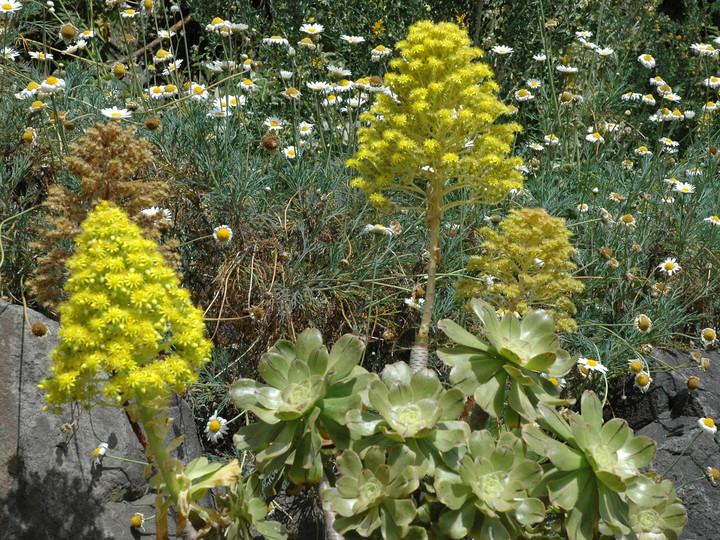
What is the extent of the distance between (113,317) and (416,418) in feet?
2.56

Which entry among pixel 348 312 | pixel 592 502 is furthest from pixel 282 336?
pixel 592 502

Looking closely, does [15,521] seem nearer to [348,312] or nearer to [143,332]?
[143,332]

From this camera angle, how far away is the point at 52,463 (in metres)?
2.32

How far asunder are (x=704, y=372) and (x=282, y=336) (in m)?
1.92

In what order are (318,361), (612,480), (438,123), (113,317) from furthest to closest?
(438,123) < (318,361) < (612,480) < (113,317)

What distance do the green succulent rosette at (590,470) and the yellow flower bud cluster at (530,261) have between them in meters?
0.61

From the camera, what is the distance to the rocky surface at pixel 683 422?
2686 mm

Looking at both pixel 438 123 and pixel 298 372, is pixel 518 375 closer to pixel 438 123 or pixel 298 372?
pixel 298 372

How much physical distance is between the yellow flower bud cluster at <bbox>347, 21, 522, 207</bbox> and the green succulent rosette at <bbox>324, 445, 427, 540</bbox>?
0.84 metres

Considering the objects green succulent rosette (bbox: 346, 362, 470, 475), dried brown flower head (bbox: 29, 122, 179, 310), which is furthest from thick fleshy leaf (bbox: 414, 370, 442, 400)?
dried brown flower head (bbox: 29, 122, 179, 310)

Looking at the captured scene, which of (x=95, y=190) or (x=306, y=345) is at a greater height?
(x=95, y=190)

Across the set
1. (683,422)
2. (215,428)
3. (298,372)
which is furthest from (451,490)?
(683,422)

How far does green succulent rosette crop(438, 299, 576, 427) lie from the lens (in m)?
1.89

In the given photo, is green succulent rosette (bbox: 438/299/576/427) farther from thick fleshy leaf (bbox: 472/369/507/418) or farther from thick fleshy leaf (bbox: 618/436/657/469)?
thick fleshy leaf (bbox: 618/436/657/469)
